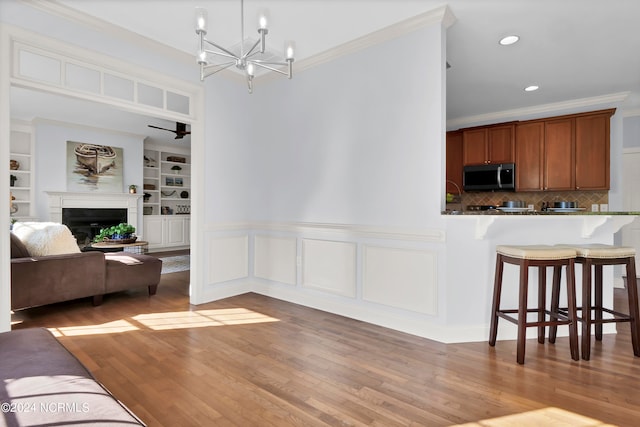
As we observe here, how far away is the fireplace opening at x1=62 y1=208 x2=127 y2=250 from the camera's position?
681 centimetres

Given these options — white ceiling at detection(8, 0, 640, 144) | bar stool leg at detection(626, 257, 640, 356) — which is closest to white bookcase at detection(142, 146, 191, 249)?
white ceiling at detection(8, 0, 640, 144)

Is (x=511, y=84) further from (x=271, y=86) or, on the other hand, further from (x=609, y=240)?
(x=271, y=86)

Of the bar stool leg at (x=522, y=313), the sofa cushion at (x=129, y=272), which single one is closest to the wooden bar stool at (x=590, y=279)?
the bar stool leg at (x=522, y=313)

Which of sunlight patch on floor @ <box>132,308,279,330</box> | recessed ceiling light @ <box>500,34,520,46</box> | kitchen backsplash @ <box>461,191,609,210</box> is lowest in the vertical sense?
sunlight patch on floor @ <box>132,308,279,330</box>

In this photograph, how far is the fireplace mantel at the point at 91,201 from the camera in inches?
259

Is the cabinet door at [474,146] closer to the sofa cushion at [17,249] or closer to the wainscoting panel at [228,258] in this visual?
the wainscoting panel at [228,258]

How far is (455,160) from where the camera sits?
5992 mm

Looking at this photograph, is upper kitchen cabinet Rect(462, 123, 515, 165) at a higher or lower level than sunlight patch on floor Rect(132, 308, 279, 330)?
higher

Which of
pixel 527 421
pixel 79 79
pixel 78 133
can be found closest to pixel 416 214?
pixel 527 421

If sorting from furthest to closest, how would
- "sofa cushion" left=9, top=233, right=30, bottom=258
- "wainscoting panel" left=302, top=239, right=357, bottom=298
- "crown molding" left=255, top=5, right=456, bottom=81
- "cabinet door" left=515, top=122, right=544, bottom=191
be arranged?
1. "cabinet door" left=515, top=122, right=544, bottom=191
2. "wainscoting panel" left=302, top=239, right=357, bottom=298
3. "sofa cushion" left=9, top=233, right=30, bottom=258
4. "crown molding" left=255, top=5, right=456, bottom=81

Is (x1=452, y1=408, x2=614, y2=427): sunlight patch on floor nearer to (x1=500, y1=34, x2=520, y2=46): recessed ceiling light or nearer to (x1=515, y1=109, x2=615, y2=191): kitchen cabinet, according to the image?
(x1=500, y1=34, x2=520, y2=46): recessed ceiling light

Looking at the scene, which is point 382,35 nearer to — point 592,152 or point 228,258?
point 228,258

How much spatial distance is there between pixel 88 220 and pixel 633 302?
8.44 meters

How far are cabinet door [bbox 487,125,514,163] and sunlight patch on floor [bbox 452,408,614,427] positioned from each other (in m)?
4.43
